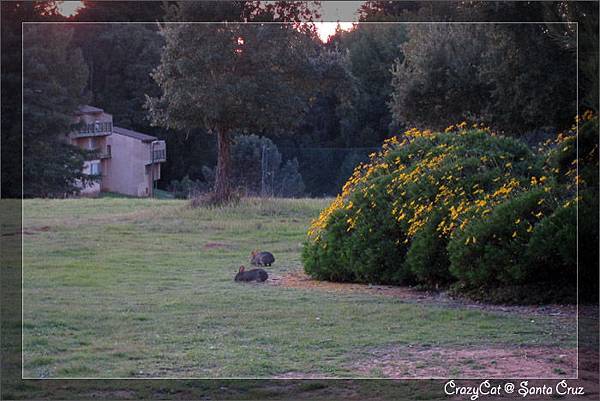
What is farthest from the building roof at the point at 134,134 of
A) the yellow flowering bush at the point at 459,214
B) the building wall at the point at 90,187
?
the yellow flowering bush at the point at 459,214

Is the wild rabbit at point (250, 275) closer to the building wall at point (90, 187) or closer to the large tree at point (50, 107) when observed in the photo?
the building wall at point (90, 187)

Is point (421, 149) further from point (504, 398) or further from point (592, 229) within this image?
point (504, 398)

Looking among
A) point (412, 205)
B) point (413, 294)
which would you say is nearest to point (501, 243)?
point (413, 294)

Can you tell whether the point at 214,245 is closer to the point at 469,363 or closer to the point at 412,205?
the point at 412,205

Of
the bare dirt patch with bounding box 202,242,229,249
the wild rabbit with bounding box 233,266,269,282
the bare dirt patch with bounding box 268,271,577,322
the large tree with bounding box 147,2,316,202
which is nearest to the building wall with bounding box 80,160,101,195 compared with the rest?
the large tree with bounding box 147,2,316,202

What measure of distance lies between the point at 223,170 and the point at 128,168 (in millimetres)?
910

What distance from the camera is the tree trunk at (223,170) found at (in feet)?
26.8

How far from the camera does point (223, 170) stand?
818cm

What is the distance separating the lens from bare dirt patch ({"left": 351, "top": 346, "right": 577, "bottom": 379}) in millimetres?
6500

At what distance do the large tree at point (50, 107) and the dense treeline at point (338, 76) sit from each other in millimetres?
13

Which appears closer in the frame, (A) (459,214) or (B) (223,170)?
(B) (223,170)

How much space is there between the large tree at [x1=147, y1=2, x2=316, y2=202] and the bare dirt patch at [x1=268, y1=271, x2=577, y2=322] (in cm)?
A: 135

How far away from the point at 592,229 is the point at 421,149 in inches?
100

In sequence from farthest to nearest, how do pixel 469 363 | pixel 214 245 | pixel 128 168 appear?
pixel 214 245
pixel 128 168
pixel 469 363
